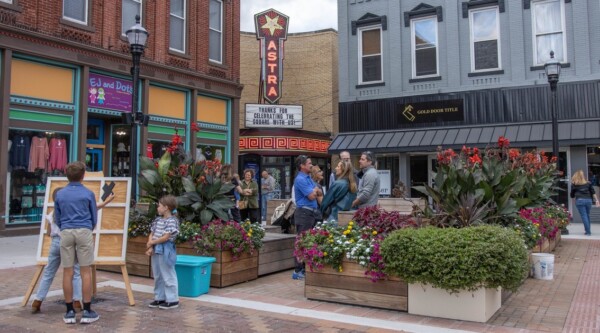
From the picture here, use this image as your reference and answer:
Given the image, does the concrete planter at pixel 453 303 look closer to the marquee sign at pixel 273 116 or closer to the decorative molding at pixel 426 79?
the decorative molding at pixel 426 79

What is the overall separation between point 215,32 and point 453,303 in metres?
15.3

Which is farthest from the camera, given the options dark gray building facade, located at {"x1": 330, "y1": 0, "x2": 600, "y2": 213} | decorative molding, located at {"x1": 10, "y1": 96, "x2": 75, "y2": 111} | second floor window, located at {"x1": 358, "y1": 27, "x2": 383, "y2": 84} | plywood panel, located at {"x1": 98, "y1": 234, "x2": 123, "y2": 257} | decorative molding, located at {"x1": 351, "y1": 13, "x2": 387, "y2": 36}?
second floor window, located at {"x1": 358, "y1": 27, "x2": 383, "y2": 84}

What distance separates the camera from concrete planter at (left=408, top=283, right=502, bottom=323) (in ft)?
17.8

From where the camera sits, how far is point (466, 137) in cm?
1684

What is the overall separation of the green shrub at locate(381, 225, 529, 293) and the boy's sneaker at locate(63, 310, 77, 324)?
337 centimetres

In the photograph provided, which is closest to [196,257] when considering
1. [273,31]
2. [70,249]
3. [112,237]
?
[112,237]

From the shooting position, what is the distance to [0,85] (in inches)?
469

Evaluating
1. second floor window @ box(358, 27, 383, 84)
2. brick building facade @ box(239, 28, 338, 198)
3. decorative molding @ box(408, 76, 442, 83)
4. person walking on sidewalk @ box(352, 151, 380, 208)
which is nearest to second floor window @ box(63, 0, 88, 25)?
second floor window @ box(358, 27, 383, 84)

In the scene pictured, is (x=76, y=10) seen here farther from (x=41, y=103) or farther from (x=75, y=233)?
(x=75, y=233)

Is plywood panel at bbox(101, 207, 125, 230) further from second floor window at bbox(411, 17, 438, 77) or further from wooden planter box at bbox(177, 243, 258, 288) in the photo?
second floor window at bbox(411, 17, 438, 77)

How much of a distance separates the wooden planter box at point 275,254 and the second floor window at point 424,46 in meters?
11.8

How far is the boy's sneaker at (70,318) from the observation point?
5378 mm

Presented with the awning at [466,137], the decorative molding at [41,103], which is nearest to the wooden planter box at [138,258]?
the decorative molding at [41,103]

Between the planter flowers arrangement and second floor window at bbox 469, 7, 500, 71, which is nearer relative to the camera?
the planter flowers arrangement
